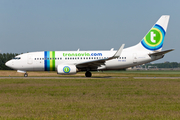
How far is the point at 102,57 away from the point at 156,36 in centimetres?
781

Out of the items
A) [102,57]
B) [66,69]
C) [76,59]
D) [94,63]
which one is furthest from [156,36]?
[66,69]

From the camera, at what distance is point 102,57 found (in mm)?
30750

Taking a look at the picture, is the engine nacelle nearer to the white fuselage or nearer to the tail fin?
the white fuselage

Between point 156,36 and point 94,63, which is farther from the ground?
point 156,36

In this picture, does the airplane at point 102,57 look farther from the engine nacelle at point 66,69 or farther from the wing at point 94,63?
the engine nacelle at point 66,69

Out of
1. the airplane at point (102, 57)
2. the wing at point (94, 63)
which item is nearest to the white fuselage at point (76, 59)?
the airplane at point (102, 57)

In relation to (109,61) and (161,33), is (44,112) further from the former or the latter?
(161,33)

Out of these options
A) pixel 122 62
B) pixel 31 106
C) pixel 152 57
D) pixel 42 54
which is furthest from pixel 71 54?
pixel 31 106

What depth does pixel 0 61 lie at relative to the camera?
104688 mm

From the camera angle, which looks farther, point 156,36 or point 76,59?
point 156,36

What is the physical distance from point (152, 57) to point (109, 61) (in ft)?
18.8

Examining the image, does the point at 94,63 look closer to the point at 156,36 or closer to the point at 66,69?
the point at 66,69

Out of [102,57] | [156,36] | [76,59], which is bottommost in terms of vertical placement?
[76,59]

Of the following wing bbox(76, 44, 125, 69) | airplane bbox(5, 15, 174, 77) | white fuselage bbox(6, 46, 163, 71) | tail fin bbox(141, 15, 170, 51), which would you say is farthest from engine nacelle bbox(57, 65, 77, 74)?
tail fin bbox(141, 15, 170, 51)
